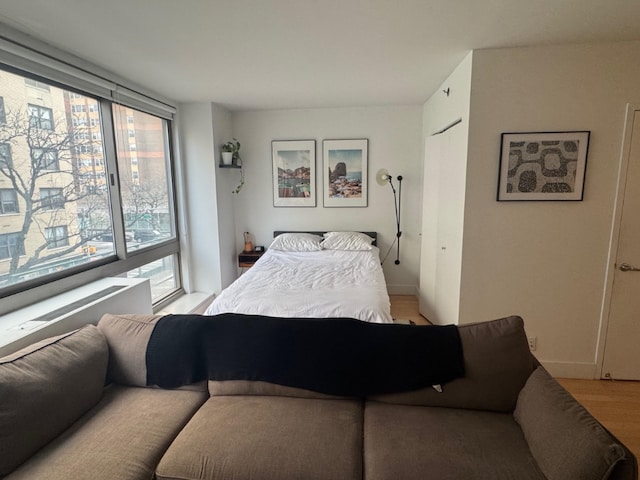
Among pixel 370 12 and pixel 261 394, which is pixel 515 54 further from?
pixel 261 394

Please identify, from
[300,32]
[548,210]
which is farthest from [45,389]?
[548,210]

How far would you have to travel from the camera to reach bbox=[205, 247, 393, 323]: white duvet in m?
2.30

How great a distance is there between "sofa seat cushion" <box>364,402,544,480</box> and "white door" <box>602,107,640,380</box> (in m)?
1.75

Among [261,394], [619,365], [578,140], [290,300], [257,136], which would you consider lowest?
[619,365]

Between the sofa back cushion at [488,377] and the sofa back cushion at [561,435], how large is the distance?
6 centimetres

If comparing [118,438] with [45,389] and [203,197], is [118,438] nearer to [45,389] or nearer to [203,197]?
[45,389]

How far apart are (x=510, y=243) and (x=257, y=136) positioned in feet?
10.9

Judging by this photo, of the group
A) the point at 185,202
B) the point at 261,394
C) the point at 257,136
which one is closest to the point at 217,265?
the point at 185,202

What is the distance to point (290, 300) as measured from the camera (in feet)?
8.03

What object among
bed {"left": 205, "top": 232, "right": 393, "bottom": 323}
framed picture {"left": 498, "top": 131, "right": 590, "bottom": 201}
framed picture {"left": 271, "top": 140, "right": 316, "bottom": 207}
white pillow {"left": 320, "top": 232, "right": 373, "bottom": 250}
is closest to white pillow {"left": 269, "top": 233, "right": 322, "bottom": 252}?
bed {"left": 205, "top": 232, "right": 393, "bottom": 323}

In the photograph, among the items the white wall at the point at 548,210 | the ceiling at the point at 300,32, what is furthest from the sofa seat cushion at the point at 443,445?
the ceiling at the point at 300,32

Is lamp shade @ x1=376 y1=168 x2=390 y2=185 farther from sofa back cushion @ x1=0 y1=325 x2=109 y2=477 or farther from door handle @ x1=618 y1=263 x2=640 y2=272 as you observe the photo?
sofa back cushion @ x1=0 y1=325 x2=109 y2=477

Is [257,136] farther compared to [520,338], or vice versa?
[257,136]

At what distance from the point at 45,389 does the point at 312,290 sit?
174 centimetres
